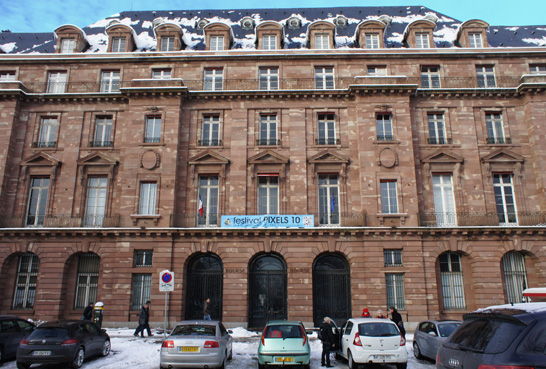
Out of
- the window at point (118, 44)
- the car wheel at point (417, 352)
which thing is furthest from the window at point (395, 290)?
the window at point (118, 44)

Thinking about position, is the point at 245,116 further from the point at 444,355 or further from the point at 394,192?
the point at 444,355

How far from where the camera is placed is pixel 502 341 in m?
5.45

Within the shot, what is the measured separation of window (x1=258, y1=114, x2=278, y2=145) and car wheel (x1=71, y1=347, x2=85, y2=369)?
16.1 m

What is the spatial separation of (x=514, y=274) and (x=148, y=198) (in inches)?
892

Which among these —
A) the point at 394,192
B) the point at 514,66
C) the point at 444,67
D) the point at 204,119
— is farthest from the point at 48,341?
the point at 514,66

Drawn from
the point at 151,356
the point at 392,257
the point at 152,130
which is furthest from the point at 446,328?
the point at 152,130

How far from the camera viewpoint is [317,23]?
29.4 meters

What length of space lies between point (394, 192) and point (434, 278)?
17.9 ft

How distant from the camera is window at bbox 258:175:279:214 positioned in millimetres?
25547

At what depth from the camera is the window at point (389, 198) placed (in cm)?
2473

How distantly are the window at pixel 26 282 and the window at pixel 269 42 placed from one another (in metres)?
20.6

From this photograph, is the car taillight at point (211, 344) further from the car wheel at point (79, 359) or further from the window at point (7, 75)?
the window at point (7, 75)

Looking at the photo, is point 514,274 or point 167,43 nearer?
point 514,274

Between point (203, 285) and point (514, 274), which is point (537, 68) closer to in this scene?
point (514, 274)
